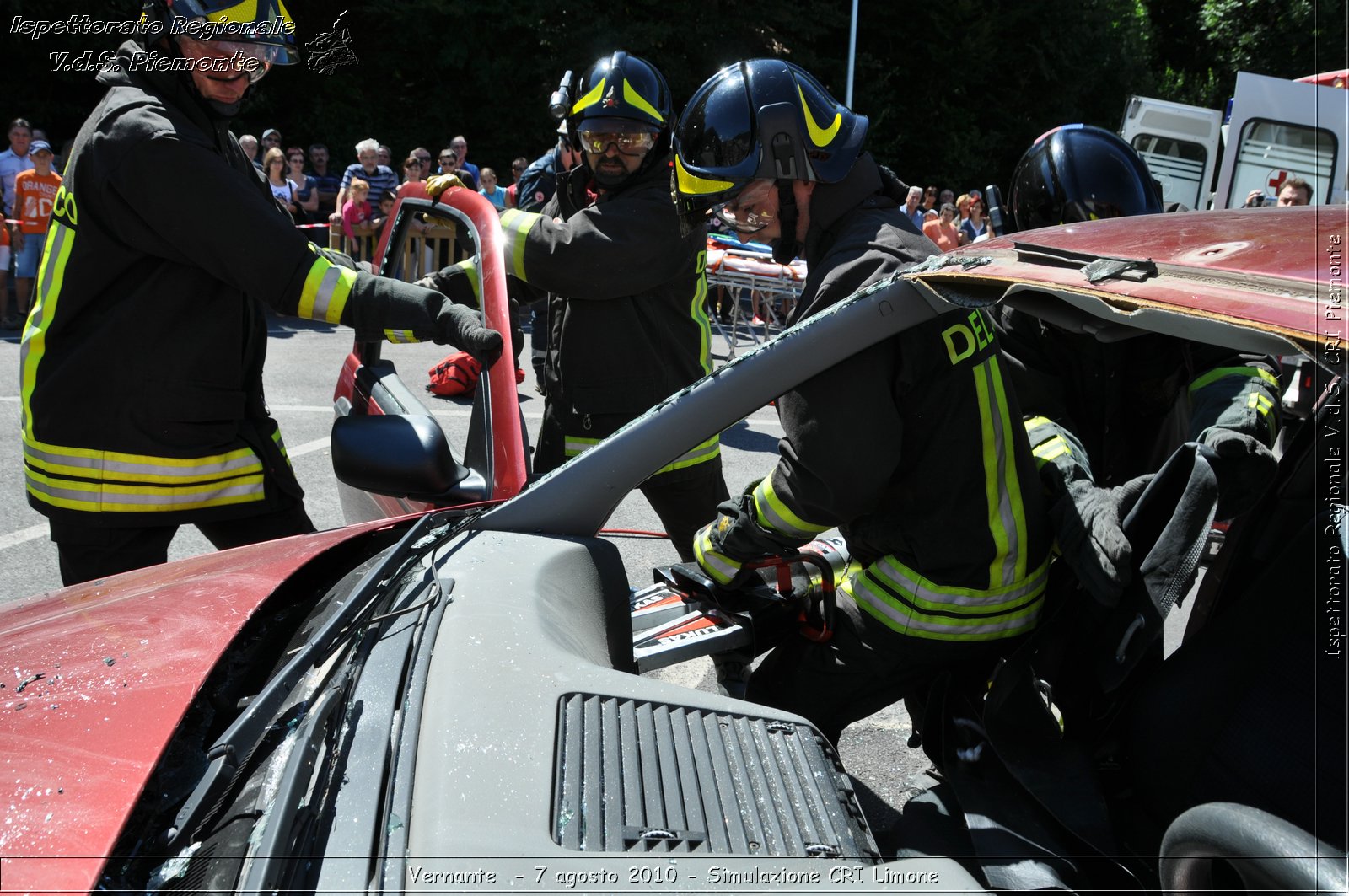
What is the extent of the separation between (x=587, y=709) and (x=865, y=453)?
2.52ft

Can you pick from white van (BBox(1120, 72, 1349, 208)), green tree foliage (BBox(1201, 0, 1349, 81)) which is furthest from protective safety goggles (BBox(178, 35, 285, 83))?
green tree foliage (BBox(1201, 0, 1349, 81))

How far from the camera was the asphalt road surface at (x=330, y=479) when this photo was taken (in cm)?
330

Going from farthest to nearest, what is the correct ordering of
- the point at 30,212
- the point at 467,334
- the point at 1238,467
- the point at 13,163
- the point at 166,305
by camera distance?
the point at 13,163
the point at 30,212
the point at 166,305
the point at 467,334
the point at 1238,467

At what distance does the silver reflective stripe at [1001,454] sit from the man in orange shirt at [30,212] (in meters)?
9.39

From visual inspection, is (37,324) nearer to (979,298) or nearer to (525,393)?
(979,298)

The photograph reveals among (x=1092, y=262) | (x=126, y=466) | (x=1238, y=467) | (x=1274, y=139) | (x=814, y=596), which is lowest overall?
(x=814, y=596)

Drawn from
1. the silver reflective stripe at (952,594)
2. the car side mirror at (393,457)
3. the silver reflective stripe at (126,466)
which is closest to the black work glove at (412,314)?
the car side mirror at (393,457)

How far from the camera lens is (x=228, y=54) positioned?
8.18 feet

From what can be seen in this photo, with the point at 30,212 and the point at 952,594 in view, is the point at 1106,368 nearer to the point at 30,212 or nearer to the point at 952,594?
the point at 952,594

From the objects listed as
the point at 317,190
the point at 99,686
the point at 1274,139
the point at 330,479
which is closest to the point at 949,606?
the point at 99,686

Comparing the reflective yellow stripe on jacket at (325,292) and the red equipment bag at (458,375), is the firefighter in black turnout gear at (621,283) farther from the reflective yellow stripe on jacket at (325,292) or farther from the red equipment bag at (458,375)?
the reflective yellow stripe on jacket at (325,292)

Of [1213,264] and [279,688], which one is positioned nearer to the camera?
[279,688]

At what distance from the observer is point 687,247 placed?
3.31 metres

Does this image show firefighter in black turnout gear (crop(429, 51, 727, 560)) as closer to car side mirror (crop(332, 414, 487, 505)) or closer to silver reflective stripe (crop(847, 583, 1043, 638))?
car side mirror (crop(332, 414, 487, 505))
